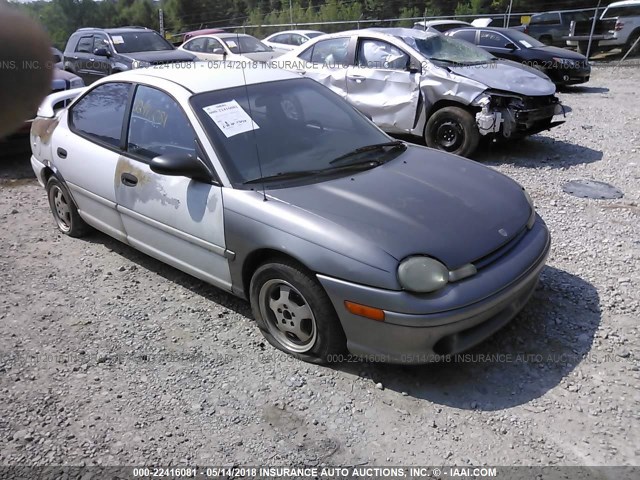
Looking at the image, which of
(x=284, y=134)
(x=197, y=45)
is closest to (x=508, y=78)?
(x=284, y=134)

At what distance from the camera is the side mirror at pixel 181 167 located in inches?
133

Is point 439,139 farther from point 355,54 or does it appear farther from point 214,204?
point 214,204

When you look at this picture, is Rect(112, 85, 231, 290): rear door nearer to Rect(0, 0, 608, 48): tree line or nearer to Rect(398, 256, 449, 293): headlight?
Rect(0, 0, 608, 48): tree line

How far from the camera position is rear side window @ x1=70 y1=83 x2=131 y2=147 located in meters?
4.20

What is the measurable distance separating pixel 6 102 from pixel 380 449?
7.76 feet

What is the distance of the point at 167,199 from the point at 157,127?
0.59m

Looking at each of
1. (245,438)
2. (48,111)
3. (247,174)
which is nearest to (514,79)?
(247,174)

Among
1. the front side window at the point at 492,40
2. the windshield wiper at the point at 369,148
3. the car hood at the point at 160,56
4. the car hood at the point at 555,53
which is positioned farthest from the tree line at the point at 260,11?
the car hood at the point at 555,53

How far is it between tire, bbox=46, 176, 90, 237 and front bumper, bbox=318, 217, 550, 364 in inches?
118

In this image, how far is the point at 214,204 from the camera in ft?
11.2

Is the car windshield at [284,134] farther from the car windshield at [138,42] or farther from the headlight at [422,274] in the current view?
the car windshield at [138,42]

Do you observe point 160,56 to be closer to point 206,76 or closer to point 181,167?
point 206,76

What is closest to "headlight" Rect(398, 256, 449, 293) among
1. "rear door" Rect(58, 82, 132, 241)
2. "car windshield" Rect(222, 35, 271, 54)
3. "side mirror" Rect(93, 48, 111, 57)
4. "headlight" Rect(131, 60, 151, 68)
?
"rear door" Rect(58, 82, 132, 241)

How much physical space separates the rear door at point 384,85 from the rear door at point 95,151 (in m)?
3.82
